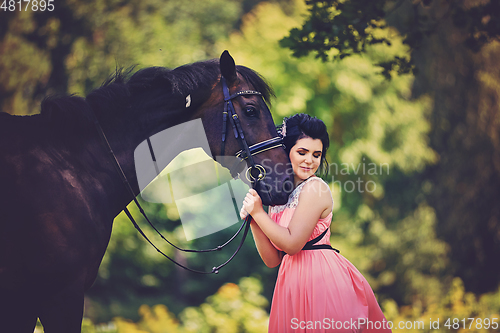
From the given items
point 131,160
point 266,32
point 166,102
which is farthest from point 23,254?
point 266,32

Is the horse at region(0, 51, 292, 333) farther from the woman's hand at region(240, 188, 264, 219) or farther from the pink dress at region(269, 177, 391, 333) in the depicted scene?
the pink dress at region(269, 177, 391, 333)

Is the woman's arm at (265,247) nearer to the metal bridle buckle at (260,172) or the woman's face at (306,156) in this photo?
the metal bridle buckle at (260,172)

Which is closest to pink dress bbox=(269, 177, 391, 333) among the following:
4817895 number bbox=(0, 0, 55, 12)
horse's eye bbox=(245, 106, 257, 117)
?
horse's eye bbox=(245, 106, 257, 117)

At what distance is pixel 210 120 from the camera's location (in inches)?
87.3

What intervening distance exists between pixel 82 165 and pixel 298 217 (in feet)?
4.37

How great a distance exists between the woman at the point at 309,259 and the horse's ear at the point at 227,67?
0.51 m

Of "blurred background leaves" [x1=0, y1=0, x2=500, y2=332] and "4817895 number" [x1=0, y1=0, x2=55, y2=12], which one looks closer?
"4817895 number" [x1=0, y1=0, x2=55, y2=12]

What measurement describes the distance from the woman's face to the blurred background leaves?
3.41m

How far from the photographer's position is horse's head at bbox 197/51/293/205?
2.00 metres

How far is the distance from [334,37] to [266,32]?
3.16m

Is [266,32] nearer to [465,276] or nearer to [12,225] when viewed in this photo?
[12,225]

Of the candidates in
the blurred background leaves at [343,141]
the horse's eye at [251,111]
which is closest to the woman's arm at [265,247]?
the horse's eye at [251,111]

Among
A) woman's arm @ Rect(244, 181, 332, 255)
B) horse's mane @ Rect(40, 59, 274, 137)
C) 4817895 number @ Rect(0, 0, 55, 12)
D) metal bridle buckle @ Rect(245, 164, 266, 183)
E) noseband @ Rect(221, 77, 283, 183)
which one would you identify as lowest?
woman's arm @ Rect(244, 181, 332, 255)

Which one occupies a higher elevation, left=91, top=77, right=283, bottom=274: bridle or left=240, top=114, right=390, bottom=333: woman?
left=91, top=77, right=283, bottom=274: bridle
